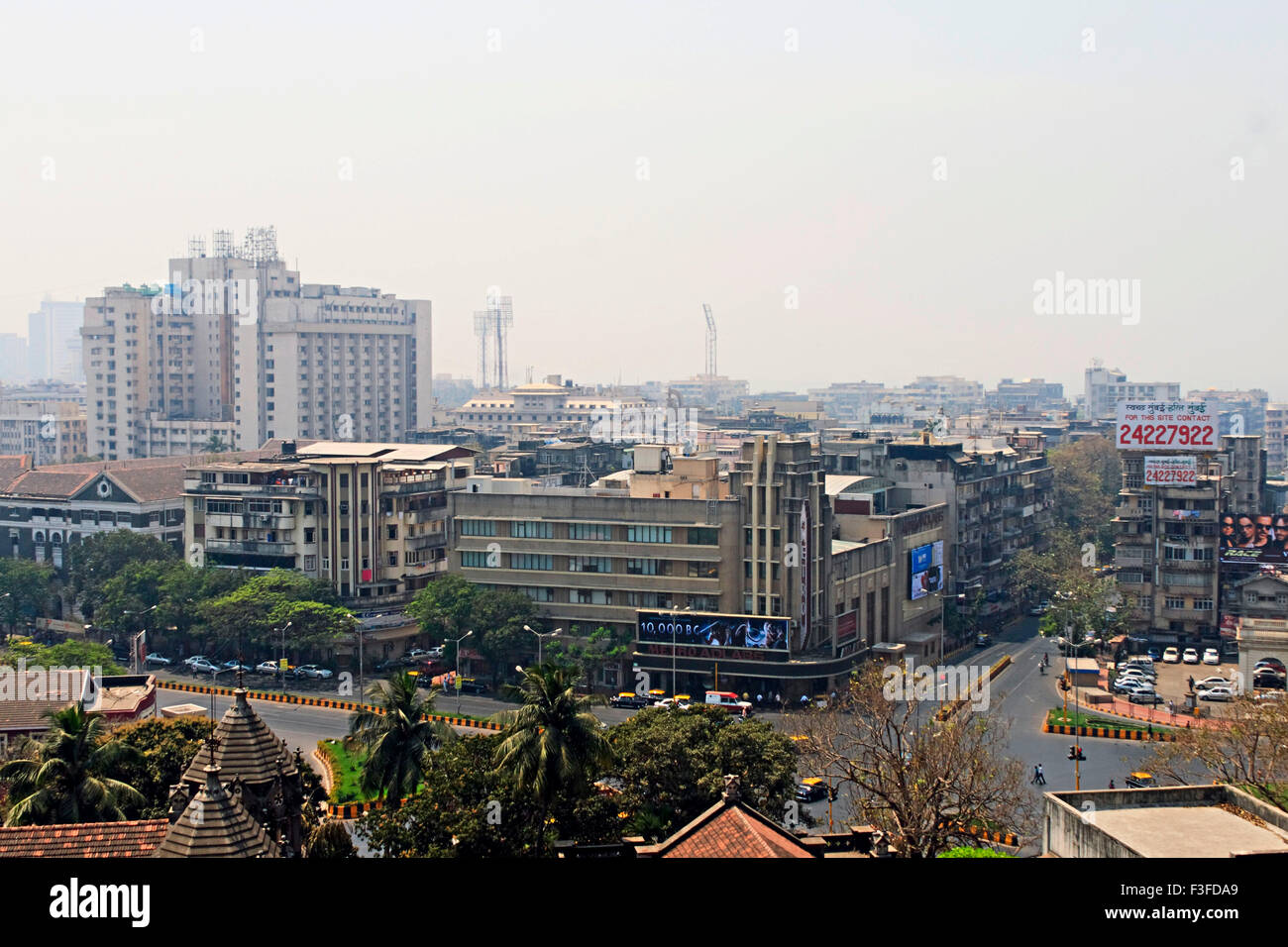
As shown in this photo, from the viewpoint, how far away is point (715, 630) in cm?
5878

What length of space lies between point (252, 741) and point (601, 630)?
39.4 metres

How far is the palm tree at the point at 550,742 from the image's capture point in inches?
1137

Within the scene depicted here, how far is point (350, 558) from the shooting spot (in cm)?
6975

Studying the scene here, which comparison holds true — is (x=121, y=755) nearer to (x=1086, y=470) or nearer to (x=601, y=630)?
(x=601, y=630)

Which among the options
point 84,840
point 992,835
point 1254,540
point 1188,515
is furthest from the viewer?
point 1254,540

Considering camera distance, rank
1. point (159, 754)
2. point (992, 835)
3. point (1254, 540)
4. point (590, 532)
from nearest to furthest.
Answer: point (159, 754) < point (992, 835) < point (590, 532) < point (1254, 540)

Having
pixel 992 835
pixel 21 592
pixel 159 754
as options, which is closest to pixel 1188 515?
pixel 992 835

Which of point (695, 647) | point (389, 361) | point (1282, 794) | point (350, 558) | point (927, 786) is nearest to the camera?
point (1282, 794)

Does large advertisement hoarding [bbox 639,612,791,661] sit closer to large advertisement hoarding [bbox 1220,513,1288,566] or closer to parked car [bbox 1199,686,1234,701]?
parked car [bbox 1199,686,1234,701]

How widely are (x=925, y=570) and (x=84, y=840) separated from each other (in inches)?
2129

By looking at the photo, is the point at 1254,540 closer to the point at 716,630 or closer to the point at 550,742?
the point at 716,630

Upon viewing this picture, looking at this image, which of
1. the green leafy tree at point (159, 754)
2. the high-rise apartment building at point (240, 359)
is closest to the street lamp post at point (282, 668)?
the green leafy tree at point (159, 754)

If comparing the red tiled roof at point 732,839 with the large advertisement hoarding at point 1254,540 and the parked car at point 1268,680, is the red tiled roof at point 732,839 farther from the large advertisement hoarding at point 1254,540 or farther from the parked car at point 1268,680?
the large advertisement hoarding at point 1254,540
